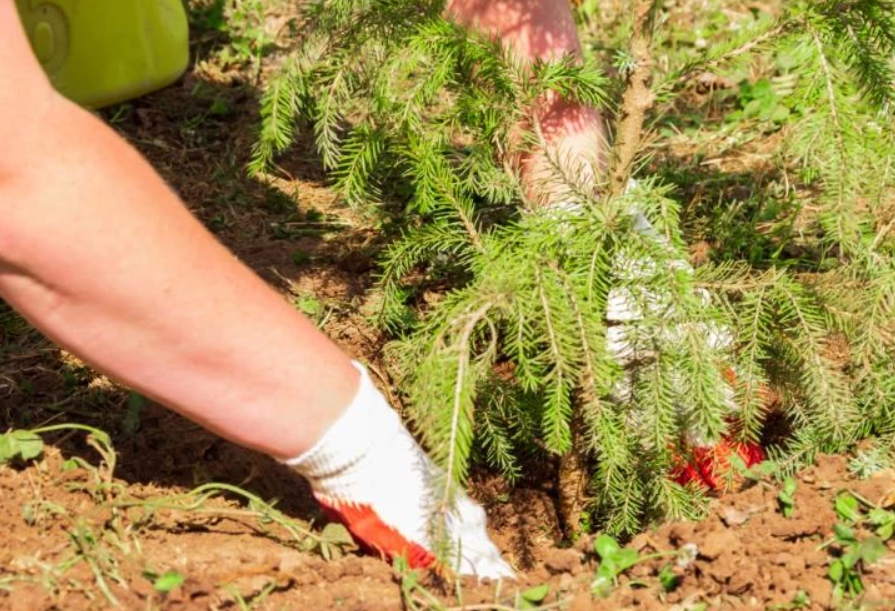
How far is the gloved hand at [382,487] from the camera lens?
1.90 m

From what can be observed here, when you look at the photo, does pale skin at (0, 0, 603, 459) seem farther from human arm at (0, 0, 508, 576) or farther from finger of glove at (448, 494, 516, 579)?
finger of glove at (448, 494, 516, 579)

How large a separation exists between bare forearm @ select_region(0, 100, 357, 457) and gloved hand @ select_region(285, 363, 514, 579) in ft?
0.13

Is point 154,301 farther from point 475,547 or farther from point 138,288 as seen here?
point 475,547

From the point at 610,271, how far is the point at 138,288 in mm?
700

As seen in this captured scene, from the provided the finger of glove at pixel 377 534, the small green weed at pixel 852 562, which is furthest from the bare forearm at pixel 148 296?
the small green weed at pixel 852 562

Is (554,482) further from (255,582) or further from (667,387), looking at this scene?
(255,582)

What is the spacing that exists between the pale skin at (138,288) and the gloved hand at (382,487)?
0.12ft

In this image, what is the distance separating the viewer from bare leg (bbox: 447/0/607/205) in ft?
7.43

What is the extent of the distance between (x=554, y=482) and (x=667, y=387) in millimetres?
504

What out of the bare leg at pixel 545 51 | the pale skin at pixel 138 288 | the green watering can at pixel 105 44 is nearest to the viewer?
the pale skin at pixel 138 288

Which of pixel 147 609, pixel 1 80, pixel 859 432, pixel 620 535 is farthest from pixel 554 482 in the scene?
pixel 1 80

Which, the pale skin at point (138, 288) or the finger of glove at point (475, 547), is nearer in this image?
the pale skin at point (138, 288)

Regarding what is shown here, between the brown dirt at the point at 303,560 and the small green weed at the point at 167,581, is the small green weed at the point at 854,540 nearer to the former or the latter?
the brown dirt at the point at 303,560

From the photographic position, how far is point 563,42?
7.61 ft
